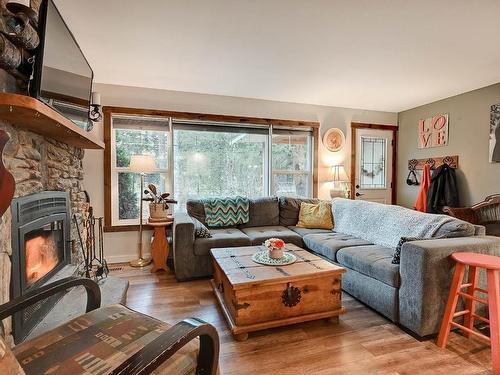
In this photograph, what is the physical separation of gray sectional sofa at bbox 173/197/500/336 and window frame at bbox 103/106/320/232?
0.68 metres

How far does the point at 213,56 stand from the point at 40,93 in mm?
1639

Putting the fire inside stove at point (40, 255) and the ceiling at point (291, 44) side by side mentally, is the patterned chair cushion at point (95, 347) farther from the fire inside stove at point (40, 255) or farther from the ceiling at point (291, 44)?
the ceiling at point (291, 44)

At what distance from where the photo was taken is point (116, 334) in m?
1.07

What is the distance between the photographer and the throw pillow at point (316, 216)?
142 inches

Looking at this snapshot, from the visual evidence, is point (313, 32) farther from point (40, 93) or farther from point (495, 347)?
point (495, 347)

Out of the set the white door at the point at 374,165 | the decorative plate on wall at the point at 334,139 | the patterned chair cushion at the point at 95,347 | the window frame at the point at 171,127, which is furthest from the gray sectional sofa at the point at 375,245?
the patterned chair cushion at the point at 95,347

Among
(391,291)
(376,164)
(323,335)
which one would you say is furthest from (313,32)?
(376,164)

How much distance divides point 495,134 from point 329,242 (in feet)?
8.64

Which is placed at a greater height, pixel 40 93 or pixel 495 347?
pixel 40 93

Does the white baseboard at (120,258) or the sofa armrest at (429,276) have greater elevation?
the sofa armrest at (429,276)

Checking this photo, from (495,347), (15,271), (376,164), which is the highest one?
(376,164)

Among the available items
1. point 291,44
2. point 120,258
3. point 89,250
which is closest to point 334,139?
point 291,44

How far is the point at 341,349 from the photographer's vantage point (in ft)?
5.63

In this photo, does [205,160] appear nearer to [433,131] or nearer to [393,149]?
[393,149]
